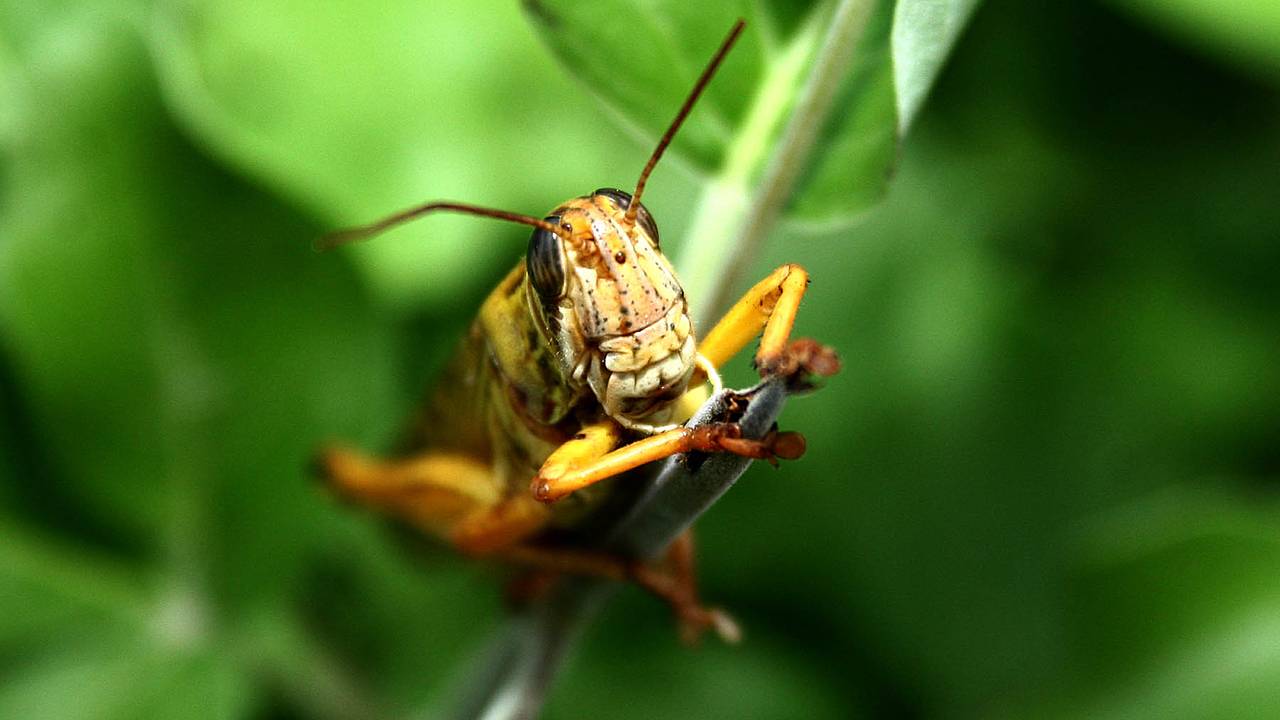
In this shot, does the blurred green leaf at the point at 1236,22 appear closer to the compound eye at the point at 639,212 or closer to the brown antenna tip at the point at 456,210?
the compound eye at the point at 639,212

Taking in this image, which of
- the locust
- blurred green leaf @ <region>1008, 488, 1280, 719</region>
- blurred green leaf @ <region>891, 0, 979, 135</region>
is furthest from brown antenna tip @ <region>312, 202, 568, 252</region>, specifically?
blurred green leaf @ <region>1008, 488, 1280, 719</region>

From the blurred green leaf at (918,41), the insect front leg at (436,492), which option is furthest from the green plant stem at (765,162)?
the insect front leg at (436,492)

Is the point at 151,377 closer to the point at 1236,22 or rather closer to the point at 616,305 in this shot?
the point at 616,305

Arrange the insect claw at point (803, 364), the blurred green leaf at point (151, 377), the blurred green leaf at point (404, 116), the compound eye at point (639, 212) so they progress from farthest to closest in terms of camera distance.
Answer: the blurred green leaf at point (404, 116), the blurred green leaf at point (151, 377), the compound eye at point (639, 212), the insect claw at point (803, 364)

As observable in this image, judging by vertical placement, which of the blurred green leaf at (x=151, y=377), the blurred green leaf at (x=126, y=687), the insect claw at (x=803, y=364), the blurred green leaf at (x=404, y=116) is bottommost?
the blurred green leaf at (x=126, y=687)

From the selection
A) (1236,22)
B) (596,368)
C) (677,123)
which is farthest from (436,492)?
(1236,22)

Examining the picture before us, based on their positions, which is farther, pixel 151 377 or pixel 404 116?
pixel 404 116

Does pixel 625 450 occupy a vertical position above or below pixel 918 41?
below

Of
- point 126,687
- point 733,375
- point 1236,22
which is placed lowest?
point 126,687
